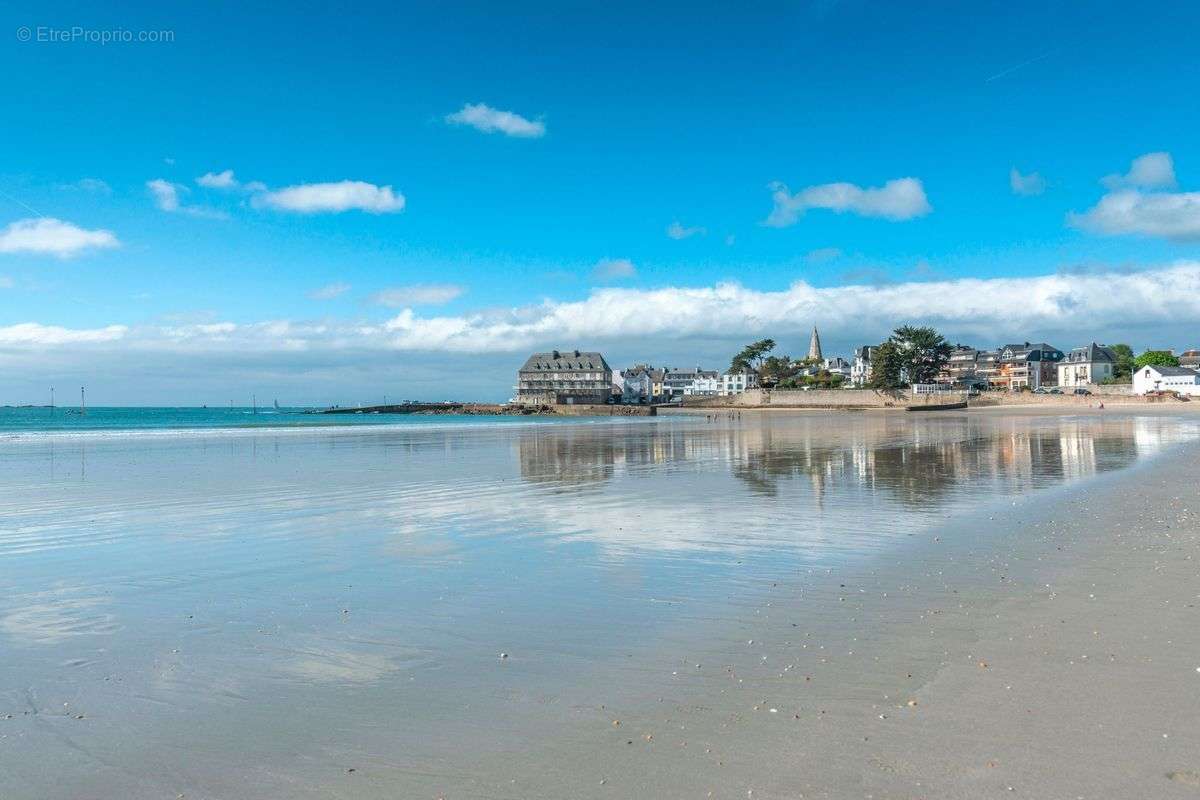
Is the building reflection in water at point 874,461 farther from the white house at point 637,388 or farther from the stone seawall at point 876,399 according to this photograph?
the white house at point 637,388

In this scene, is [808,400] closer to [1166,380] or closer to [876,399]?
[876,399]

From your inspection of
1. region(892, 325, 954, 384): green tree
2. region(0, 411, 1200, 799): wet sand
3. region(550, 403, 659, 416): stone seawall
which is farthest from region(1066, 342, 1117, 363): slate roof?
region(0, 411, 1200, 799): wet sand

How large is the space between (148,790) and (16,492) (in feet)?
63.2

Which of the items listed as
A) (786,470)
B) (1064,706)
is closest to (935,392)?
(786,470)

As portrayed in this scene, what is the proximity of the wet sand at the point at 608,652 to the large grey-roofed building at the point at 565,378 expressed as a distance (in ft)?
510

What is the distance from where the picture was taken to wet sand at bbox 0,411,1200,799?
4.55 meters

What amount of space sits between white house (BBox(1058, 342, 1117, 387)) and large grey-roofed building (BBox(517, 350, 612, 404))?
300ft

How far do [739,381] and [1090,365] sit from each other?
71.2 m

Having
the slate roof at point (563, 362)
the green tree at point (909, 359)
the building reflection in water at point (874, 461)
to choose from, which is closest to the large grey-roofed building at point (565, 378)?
the slate roof at point (563, 362)

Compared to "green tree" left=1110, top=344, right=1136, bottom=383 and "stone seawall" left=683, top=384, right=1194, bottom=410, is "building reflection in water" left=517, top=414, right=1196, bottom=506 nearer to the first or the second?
"stone seawall" left=683, top=384, right=1194, bottom=410

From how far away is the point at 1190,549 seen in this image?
1014 centimetres

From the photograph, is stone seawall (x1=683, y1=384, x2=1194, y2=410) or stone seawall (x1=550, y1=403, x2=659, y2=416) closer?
stone seawall (x1=683, y1=384, x2=1194, y2=410)

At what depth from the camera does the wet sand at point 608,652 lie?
455cm

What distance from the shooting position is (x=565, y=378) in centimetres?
17450
